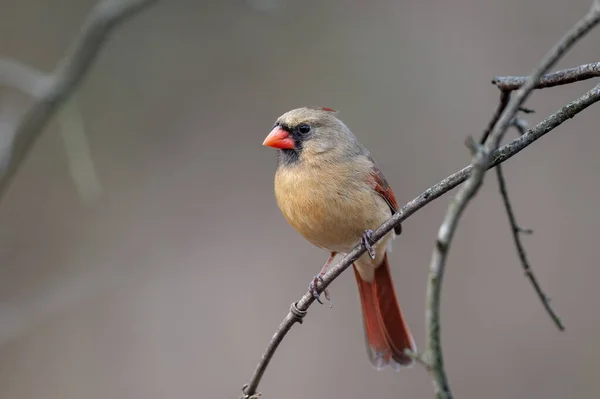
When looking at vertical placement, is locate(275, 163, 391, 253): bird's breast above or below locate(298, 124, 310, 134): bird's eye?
below

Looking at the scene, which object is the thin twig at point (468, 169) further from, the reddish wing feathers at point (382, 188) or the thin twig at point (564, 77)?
the reddish wing feathers at point (382, 188)

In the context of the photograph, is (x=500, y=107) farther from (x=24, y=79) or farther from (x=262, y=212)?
(x=262, y=212)

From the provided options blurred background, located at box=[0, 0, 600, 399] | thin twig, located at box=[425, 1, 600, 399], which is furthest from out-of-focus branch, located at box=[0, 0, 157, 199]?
blurred background, located at box=[0, 0, 600, 399]

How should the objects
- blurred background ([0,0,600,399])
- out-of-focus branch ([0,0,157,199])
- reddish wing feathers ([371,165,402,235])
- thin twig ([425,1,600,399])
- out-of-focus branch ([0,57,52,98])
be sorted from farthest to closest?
blurred background ([0,0,600,399])
reddish wing feathers ([371,165,402,235])
out-of-focus branch ([0,57,52,98])
out-of-focus branch ([0,0,157,199])
thin twig ([425,1,600,399])

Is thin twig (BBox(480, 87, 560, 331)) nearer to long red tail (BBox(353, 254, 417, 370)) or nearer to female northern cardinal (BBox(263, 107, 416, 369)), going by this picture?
female northern cardinal (BBox(263, 107, 416, 369))

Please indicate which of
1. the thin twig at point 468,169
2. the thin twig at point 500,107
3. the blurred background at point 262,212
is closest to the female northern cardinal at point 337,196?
the thin twig at point 468,169

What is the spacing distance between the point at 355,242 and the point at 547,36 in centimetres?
271

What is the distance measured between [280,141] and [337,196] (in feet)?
1.18

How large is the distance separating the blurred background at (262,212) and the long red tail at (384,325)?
93cm

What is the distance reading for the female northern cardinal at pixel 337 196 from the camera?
252 centimetres

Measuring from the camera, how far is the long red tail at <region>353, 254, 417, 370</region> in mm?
2930

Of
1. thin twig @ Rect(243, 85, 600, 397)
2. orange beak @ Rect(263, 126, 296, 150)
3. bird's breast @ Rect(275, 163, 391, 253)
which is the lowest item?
thin twig @ Rect(243, 85, 600, 397)

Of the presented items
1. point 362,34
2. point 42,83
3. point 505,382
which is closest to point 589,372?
point 505,382

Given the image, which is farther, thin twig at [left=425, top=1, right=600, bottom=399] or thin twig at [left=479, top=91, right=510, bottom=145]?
thin twig at [left=479, top=91, right=510, bottom=145]
